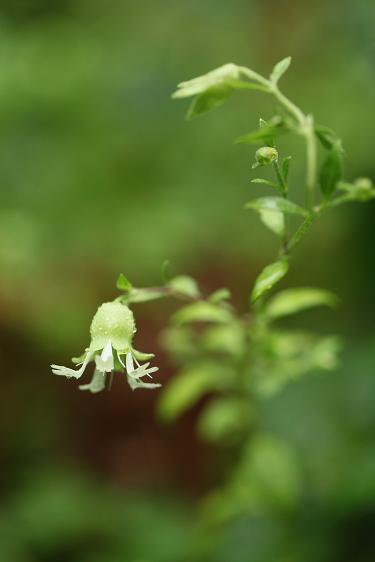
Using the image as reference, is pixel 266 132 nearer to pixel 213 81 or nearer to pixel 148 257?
pixel 213 81

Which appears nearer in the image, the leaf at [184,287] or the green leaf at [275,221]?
the green leaf at [275,221]

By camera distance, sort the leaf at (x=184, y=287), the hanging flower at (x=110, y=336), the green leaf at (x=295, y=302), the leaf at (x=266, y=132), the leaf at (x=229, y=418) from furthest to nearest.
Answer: the leaf at (x=229, y=418)
the green leaf at (x=295, y=302)
the leaf at (x=184, y=287)
the hanging flower at (x=110, y=336)
the leaf at (x=266, y=132)

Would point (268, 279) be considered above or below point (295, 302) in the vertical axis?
below

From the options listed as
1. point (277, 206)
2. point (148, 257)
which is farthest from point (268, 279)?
point (148, 257)

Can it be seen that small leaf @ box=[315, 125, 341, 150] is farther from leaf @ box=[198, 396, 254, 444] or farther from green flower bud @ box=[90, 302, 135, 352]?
leaf @ box=[198, 396, 254, 444]

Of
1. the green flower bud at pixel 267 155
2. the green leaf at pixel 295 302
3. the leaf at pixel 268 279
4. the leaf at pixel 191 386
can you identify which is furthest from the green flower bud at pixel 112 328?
the leaf at pixel 191 386

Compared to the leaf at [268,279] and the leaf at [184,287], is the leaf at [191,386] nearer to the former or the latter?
the leaf at [184,287]

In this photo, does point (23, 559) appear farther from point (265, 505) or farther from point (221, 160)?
point (221, 160)
